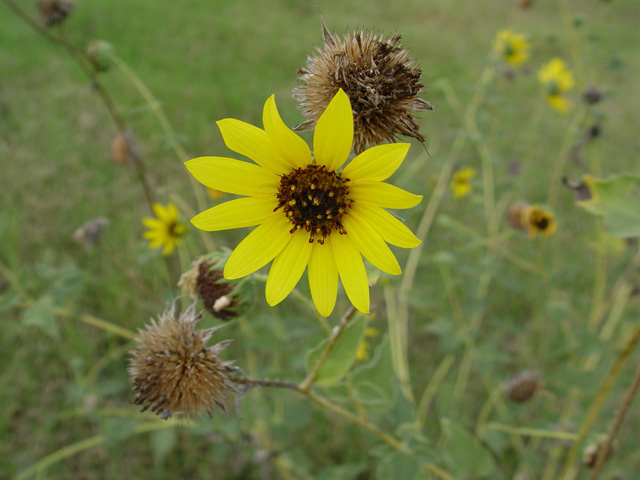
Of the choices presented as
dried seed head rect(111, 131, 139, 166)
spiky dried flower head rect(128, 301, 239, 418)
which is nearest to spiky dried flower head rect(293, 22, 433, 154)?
spiky dried flower head rect(128, 301, 239, 418)

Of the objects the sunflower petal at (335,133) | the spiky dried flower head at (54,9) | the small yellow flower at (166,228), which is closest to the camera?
the sunflower petal at (335,133)

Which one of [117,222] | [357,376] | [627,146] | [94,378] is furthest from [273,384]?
[627,146]

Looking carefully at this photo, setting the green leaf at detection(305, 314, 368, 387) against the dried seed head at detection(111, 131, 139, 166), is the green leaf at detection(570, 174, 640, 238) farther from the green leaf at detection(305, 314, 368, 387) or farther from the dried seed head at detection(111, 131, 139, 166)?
the dried seed head at detection(111, 131, 139, 166)

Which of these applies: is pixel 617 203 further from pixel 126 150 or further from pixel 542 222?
pixel 126 150

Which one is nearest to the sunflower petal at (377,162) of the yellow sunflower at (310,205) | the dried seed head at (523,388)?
the yellow sunflower at (310,205)

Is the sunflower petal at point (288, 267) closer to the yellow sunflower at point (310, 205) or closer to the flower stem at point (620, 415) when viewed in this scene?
the yellow sunflower at point (310, 205)
